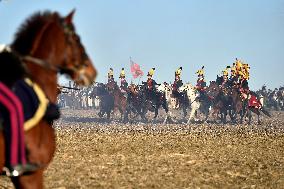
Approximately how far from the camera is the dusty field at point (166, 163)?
9.16 m

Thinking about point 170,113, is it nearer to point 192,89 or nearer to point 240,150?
point 192,89

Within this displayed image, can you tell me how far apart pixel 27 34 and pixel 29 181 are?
1.69 metres

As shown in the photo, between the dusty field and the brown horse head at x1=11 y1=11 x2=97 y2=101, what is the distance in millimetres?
3662

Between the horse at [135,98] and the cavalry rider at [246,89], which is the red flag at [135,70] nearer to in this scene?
the horse at [135,98]

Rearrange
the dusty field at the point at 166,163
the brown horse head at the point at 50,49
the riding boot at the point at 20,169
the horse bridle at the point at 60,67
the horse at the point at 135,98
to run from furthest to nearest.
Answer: the horse at the point at 135,98 < the dusty field at the point at 166,163 < the brown horse head at the point at 50,49 < the horse bridle at the point at 60,67 < the riding boot at the point at 20,169

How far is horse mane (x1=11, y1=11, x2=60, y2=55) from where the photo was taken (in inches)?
221

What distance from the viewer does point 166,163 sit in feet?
36.9

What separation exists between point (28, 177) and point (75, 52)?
1524mm

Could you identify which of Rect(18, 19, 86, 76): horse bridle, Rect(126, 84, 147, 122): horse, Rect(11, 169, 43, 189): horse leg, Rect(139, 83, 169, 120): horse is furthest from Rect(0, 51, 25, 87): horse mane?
Rect(126, 84, 147, 122): horse

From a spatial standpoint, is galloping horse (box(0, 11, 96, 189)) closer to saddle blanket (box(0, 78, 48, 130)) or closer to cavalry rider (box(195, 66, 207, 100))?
saddle blanket (box(0, 78, 48, 130))

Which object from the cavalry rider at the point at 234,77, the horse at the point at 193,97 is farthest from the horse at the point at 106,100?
the cavalry rider at the point at 234,77

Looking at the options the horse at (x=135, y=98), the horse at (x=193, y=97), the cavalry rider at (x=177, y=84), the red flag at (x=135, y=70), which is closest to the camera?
the cavalry rider at (x=177, y=84)

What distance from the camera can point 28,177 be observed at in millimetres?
5395

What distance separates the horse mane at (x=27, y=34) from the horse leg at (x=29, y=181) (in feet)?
4.61
